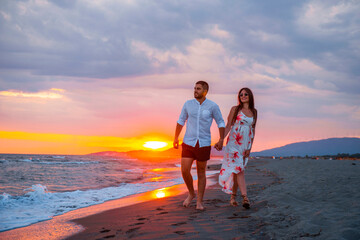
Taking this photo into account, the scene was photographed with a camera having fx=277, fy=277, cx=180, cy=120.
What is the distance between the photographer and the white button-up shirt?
183 inches

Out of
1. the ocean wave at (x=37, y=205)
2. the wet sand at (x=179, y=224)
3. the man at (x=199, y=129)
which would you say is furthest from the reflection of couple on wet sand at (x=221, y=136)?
the ocean wave at (x=37, y=205)

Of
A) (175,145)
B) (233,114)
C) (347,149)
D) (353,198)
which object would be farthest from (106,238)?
(347,149)

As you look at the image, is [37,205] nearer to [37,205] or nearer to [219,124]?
[37,205]

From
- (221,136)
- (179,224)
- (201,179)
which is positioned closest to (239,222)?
(179,224)

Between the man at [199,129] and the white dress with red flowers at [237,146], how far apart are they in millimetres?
331

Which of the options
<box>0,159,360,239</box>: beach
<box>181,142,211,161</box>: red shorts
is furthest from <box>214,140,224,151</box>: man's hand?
<box>0,159,360,239</box>: beach

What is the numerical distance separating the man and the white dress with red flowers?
33 cm

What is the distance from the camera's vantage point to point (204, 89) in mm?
4789

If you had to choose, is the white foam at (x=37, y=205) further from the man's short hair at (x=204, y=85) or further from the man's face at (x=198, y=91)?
the man's short hair at (x=204, y=85)

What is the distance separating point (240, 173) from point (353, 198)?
1.85 meters

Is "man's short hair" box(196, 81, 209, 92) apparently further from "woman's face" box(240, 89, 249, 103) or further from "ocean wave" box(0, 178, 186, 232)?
"ocean wave" box(0, 178, 186, 232)

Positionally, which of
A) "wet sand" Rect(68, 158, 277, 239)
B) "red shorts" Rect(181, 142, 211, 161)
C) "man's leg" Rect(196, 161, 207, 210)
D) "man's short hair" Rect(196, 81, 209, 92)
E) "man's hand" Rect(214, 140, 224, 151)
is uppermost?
"man's short hair" Rect(196, 81, 209, 92)

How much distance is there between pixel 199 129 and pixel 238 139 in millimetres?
789

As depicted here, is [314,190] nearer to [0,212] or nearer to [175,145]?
[175,145]
